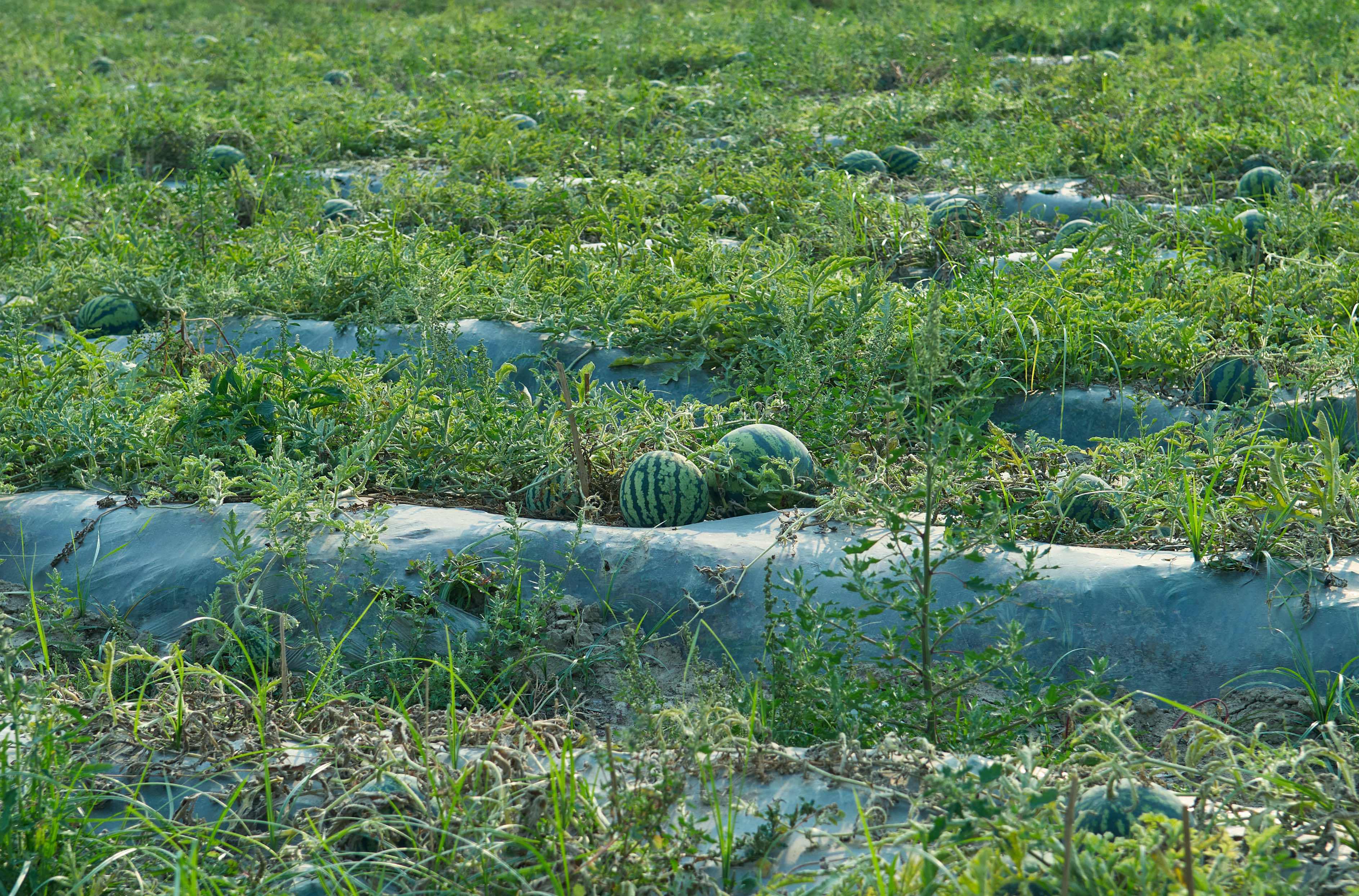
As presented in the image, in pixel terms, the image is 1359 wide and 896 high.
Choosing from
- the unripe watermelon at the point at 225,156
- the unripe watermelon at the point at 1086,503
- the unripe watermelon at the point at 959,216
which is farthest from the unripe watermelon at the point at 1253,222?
the unripe watermelon at the point at 225,156

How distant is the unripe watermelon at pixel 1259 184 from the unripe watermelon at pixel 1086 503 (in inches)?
125

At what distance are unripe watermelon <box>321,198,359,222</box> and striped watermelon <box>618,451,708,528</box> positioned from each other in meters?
3.39

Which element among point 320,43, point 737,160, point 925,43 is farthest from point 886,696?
point 320,43

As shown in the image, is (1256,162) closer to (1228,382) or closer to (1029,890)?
(1228,382)

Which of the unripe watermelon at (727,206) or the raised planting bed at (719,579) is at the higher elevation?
the unripe watermelon at (727,206)

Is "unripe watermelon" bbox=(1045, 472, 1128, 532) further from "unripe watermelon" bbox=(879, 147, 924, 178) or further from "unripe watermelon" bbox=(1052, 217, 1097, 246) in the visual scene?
"unripe watermelon" bbox=(879, 147, 924, 178)

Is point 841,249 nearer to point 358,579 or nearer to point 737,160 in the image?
point 737,160

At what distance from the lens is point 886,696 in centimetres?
253

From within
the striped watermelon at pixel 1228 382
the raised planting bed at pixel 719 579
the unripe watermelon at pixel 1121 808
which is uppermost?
the unripe watermelon at pixel 1121 808

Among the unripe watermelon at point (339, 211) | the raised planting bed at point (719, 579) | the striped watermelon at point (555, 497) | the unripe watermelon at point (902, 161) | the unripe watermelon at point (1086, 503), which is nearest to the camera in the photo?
the raised planting bed at point (719, 579)

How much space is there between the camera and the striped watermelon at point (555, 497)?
3605 mm

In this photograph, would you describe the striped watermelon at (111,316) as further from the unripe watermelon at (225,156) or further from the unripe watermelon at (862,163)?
the unripe watermelon at (862,163)

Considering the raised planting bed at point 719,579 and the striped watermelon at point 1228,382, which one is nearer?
the raised planting bed at point 719,579

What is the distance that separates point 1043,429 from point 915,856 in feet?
7.82
